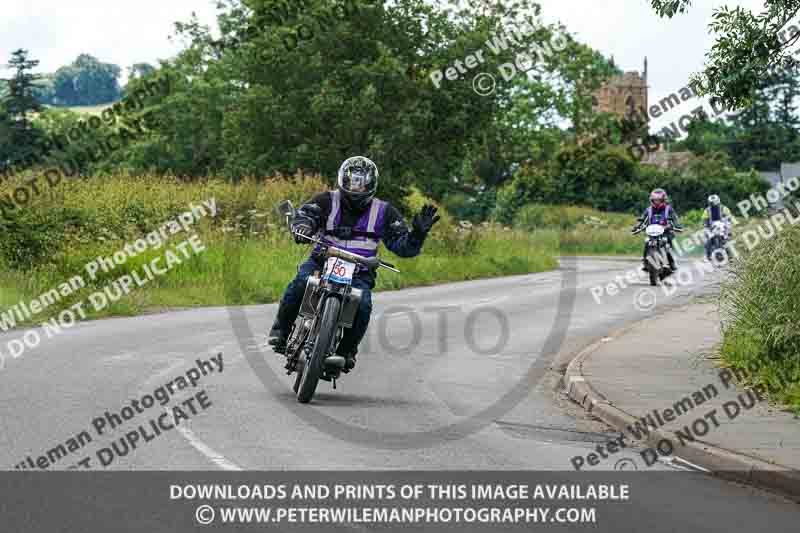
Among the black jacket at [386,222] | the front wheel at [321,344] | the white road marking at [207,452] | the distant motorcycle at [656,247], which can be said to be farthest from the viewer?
the distant motorcycle at [656,247]

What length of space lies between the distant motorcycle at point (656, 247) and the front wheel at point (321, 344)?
17508 mm

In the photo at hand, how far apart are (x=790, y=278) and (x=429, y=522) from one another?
666 cm

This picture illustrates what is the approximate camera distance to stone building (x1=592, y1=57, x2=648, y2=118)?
118 meters

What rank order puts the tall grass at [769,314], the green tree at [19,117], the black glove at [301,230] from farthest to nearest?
the green tree at [19,117] < the tall grass at [769,314] < the black glove at [301,230]

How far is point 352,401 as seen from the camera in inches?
461

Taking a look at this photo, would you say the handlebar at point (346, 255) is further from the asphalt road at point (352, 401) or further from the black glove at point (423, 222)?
the asphalt road at point (352, 401)

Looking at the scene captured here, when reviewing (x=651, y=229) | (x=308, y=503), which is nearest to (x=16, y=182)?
(x=651, y=229)

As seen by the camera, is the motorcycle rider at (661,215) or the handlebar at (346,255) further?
the motorcycle rider at (661,215)

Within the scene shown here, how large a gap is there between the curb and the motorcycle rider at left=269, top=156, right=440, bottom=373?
2153 millimetres

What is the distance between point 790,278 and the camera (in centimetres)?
1250

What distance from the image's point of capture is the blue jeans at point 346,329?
37.7 feet

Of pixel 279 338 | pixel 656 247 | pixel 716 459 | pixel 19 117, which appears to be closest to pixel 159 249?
pixel 656 247

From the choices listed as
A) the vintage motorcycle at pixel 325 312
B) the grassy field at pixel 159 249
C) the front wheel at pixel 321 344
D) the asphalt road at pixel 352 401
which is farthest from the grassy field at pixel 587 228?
the front wheel at pixel 321 344

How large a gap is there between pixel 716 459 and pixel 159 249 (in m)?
17.8
